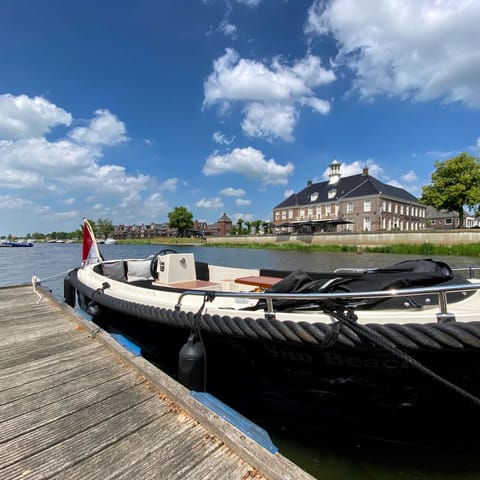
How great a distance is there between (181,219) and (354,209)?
4659cm

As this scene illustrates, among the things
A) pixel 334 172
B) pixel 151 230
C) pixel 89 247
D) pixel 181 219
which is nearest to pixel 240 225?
pixel 181 219

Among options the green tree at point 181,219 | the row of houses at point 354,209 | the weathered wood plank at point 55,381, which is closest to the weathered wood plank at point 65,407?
the weathered wood plank at point 55,381

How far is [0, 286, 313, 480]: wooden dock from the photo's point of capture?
1479 millimetres

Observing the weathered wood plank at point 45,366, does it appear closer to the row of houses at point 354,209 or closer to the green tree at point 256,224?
the row of houses at point 354,209

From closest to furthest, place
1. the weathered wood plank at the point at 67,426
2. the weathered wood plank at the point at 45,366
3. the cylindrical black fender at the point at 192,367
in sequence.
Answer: the weathered wood plank at the point at 67,426 < the cylindrical black fender at the point at 192,367 < the weathered wood plank at the point at 45,366

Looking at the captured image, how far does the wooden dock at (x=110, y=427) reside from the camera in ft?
4.85

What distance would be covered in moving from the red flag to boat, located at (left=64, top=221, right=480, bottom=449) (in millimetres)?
4975

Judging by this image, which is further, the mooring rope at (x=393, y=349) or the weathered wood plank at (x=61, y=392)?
the weathered wood plank at (x=61, y=392)

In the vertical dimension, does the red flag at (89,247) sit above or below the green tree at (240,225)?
below

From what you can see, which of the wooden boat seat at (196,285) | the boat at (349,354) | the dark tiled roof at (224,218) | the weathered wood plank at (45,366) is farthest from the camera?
the dark tiled roof at (224,218)

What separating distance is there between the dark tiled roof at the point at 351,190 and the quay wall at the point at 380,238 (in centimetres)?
1031

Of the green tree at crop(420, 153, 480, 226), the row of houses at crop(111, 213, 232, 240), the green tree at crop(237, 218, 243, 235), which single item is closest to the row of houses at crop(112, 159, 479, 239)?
the green tree at crop(420, 153, 480, 226)

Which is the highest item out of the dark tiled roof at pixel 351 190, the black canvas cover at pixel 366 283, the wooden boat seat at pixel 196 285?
the dark tiled roof at pixel 351 190

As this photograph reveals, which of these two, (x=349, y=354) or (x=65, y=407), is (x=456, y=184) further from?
(x=65, y=407)
